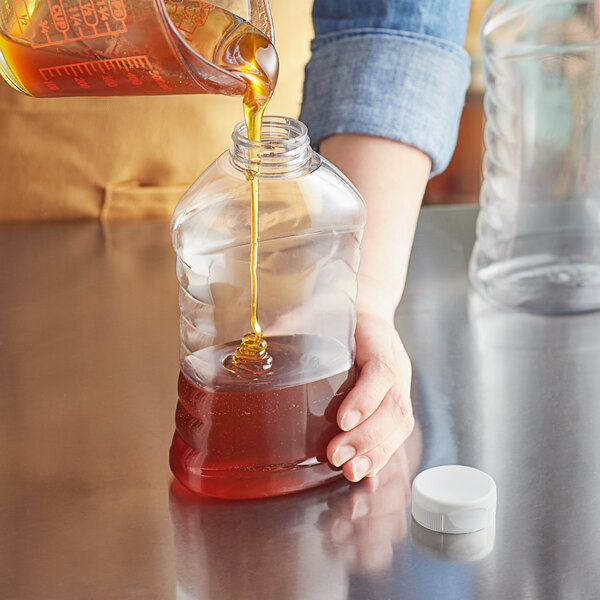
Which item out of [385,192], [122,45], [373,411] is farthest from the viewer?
[385,192]

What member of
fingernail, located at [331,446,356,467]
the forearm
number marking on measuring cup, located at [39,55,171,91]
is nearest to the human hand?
fingernail, located at [331,446,356,467]

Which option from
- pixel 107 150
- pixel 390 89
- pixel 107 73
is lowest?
pixel 107 150

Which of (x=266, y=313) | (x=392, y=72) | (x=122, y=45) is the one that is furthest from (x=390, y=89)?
(x=122, y=45)

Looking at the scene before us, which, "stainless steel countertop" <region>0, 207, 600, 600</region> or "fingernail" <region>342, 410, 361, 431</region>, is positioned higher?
"fingernail" <region>342, 410, 361, 431</region>

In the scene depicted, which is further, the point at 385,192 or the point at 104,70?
the point at 385,192

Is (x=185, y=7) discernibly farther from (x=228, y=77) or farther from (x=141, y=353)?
(x=141, y=353)

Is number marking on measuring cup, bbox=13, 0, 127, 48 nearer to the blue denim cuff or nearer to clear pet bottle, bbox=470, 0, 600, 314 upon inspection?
the blue denim cuff

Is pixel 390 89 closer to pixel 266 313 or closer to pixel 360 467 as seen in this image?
pixel 266 313

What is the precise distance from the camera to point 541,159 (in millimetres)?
1071

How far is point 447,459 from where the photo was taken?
0.75m

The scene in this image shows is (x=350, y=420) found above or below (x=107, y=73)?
below

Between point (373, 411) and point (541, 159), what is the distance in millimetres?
464

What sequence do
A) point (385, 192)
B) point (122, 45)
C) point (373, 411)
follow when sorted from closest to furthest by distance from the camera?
point (122, 45) < point (373, 411) < point (385, 192)

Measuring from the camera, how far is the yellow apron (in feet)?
4.42
